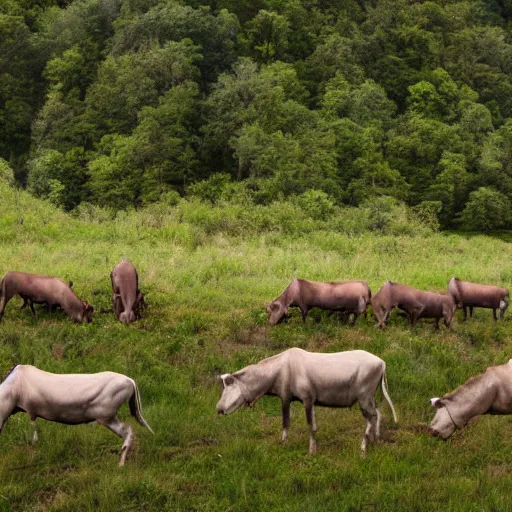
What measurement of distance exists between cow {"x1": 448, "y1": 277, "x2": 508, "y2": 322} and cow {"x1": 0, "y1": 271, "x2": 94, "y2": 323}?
9155mm

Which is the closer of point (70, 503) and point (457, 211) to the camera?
point (70, 503)

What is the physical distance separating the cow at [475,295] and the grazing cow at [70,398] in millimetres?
10142

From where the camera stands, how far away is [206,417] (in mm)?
12789

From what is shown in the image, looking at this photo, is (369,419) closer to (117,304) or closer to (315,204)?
(117,304)

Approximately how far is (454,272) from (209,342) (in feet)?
33.9

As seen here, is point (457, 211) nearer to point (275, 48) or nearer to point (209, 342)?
point (275, 48)

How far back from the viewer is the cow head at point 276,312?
17.5 metres

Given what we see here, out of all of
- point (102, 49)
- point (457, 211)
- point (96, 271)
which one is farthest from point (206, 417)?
point (102, 49)

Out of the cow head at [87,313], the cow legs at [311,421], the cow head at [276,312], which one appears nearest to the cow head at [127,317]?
the cow head at [87,313]

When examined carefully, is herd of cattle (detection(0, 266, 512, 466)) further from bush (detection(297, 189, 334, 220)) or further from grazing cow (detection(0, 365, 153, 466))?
bush (detection(297, 189, 334, 220))

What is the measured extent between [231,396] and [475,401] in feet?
12.6

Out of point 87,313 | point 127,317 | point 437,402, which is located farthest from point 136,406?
point 87,313

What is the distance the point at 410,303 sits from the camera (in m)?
17.5

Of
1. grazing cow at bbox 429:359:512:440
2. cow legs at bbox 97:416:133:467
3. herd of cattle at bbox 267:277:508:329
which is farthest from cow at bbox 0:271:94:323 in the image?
grazing cow at bbox 429:359:512:440
